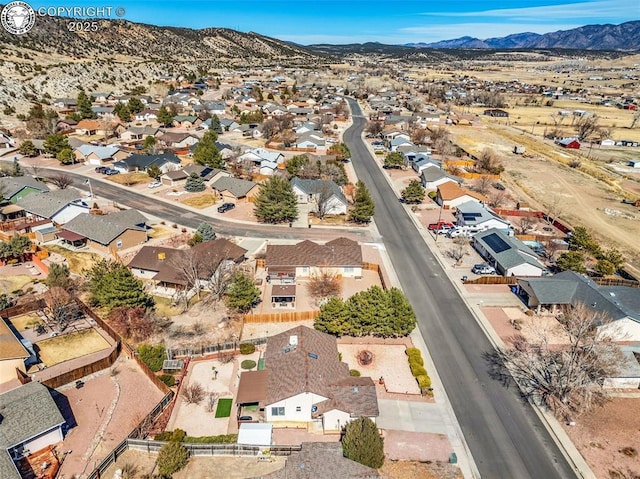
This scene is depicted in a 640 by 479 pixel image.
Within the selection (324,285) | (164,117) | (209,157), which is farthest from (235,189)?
(164,117)

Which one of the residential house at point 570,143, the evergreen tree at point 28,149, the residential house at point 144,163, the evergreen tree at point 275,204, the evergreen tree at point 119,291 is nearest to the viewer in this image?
the evergreen tree at point 119,291

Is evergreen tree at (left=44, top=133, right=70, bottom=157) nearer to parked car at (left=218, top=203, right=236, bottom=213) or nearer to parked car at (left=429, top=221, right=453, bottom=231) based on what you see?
parked car at (left=218, top=203, right=236, bottom=213)

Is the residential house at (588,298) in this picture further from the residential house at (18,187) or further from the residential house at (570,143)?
the residential house at (570,143)

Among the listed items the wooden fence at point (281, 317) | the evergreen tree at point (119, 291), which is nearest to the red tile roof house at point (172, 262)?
the evergreen tree at point (119, 291)

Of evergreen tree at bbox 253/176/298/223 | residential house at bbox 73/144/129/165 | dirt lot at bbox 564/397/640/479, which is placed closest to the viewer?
dirt lot at bbox 564/397/640/479

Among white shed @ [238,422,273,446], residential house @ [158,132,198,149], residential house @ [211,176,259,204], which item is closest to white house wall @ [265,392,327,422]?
white shed @ [238,422,273,446]

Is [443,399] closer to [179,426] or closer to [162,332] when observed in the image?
[179,426]
